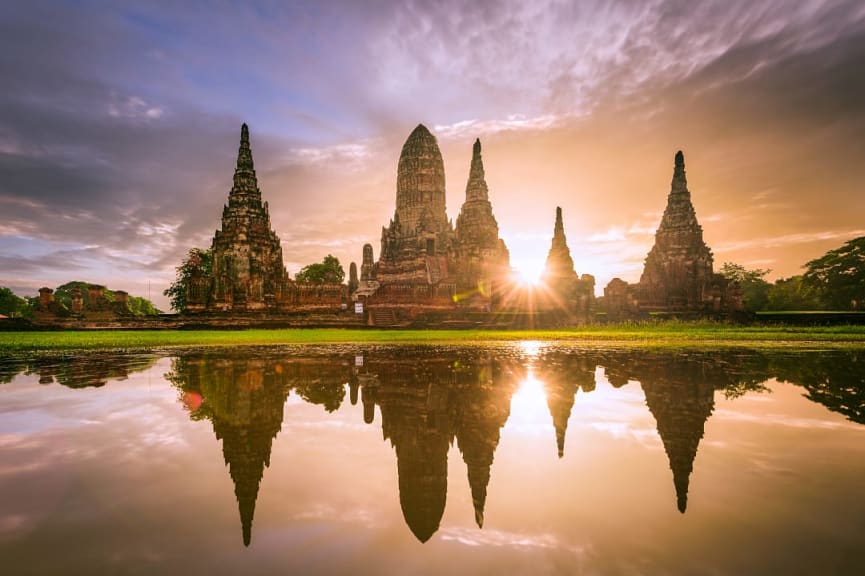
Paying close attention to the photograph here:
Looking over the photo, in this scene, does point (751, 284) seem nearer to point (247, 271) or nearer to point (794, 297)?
point (794, 297)

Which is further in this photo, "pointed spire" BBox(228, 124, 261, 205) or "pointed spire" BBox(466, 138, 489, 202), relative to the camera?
"pointed spire" BBox(466, 138, 489, 202)

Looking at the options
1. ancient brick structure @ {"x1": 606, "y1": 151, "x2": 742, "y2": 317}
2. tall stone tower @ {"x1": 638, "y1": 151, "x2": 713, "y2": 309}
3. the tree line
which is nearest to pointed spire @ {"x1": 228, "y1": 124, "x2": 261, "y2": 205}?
ancient brick structure @ {"x1": 606, "y1": 151, "x2": 742, "y2": 317}

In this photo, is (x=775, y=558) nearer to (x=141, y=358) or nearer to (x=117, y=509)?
(x=117, y=509)

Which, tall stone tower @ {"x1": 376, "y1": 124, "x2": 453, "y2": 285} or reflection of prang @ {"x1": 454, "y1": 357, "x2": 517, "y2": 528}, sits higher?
tall stone tower @ {"x1": 376, "y1": 124, "x2": 453, "y2": 285}

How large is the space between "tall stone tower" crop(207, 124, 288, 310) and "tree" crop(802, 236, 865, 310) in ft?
173

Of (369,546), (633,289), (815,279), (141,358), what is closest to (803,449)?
(369,546)

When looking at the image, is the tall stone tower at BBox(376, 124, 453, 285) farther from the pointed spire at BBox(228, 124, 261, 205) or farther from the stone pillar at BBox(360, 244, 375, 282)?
the pointed spire at BBox(228, 124, 261, 205)

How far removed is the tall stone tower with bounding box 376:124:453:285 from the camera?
133 feet

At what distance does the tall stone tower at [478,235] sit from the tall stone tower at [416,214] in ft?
6.57

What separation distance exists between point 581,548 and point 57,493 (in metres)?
2.79

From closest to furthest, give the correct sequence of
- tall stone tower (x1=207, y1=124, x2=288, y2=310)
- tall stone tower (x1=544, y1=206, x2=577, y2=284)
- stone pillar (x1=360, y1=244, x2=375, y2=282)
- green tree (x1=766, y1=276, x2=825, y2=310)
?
tall stone tower (x1=207, y1=124, x2=288, y2=310), tall stone tower (x1=544, y1=206, x2=577, y2=284), green tree (x1=766, y1=276, x2=825, y2=310), stone pillar (x1=360, y1=244, x2=375, y2=282)

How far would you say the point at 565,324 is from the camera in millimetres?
25234

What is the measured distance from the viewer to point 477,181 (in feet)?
131

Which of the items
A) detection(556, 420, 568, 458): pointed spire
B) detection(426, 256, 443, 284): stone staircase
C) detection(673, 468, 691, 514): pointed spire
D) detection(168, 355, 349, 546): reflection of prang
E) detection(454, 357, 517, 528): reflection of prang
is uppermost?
detection(426, 256, 443, 284): stone staircase
